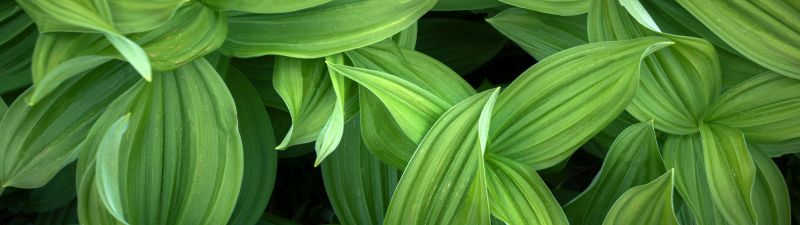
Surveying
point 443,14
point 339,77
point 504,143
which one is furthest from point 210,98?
point 443,14

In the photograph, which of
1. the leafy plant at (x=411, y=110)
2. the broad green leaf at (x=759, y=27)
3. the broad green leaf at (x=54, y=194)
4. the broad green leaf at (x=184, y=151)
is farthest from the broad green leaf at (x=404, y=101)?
the broad green leaf at (x=54, y=194)

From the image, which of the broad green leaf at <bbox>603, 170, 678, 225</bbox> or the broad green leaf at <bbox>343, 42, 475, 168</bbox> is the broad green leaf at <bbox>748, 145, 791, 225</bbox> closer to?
the broad green leaf at <bbox>603, 170, 678, 225</bbox>

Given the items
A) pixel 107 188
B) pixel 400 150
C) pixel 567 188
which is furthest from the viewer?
pixel 567 188

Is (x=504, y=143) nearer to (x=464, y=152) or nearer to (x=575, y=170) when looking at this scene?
(x=464, y=152)

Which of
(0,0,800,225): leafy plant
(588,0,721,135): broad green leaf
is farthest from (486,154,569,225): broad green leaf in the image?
(588,0,721,135): broad green leaf

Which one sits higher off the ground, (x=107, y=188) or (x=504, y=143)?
(x=504, y=143)

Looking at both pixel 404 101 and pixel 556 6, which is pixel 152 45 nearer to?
pixel 404 101

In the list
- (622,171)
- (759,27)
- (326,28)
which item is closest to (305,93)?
(326,28)
